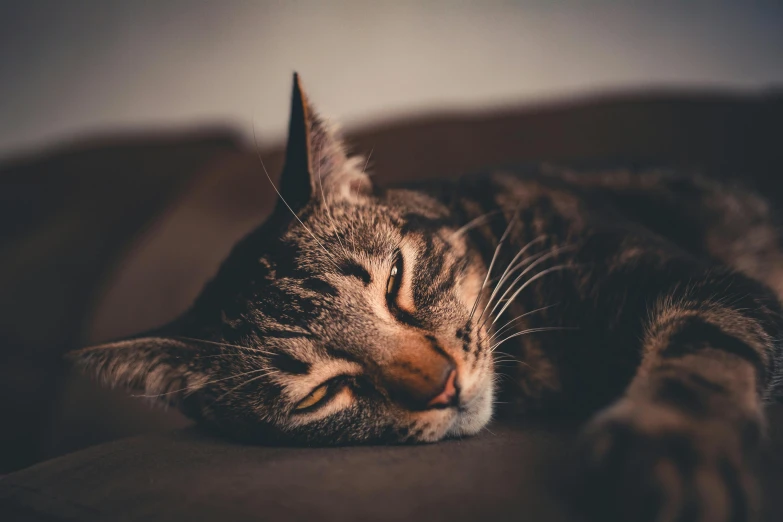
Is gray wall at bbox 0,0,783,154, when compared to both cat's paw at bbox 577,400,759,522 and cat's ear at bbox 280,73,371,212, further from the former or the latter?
cat's paw at bbox 577,400,759,522

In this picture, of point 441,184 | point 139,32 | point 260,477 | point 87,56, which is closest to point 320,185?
point 441,184

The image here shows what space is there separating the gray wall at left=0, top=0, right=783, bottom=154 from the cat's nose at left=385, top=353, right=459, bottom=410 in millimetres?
1437

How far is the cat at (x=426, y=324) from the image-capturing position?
74cm

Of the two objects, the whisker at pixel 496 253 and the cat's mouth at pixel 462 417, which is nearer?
the cat's mouth at pixel 462 417

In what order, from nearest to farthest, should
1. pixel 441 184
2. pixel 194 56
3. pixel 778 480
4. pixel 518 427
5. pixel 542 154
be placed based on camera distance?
pixel 778 480 < pixel 518 427 < pixel 441 184 < pixel 542 154 < pixel 194 56

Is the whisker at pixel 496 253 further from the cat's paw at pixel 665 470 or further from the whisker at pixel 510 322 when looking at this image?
the cat's paw at pixel 665 470

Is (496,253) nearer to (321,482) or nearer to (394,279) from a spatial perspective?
(394,279)

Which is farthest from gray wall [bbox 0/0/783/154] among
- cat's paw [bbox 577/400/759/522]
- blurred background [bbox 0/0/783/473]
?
cat's paw [bbox 577/400/759/522]

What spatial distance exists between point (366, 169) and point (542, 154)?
0.88 metres

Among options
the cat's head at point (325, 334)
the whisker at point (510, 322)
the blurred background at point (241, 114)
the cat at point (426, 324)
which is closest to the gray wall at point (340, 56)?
the blurred background at point (241, 114)

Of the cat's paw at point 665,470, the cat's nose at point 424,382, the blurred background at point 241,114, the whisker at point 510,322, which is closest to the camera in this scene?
the cat's paw at point 665,470

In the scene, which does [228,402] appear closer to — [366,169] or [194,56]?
[366,169]

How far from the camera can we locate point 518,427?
0.77 meters

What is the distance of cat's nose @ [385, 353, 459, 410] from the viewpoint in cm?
73
